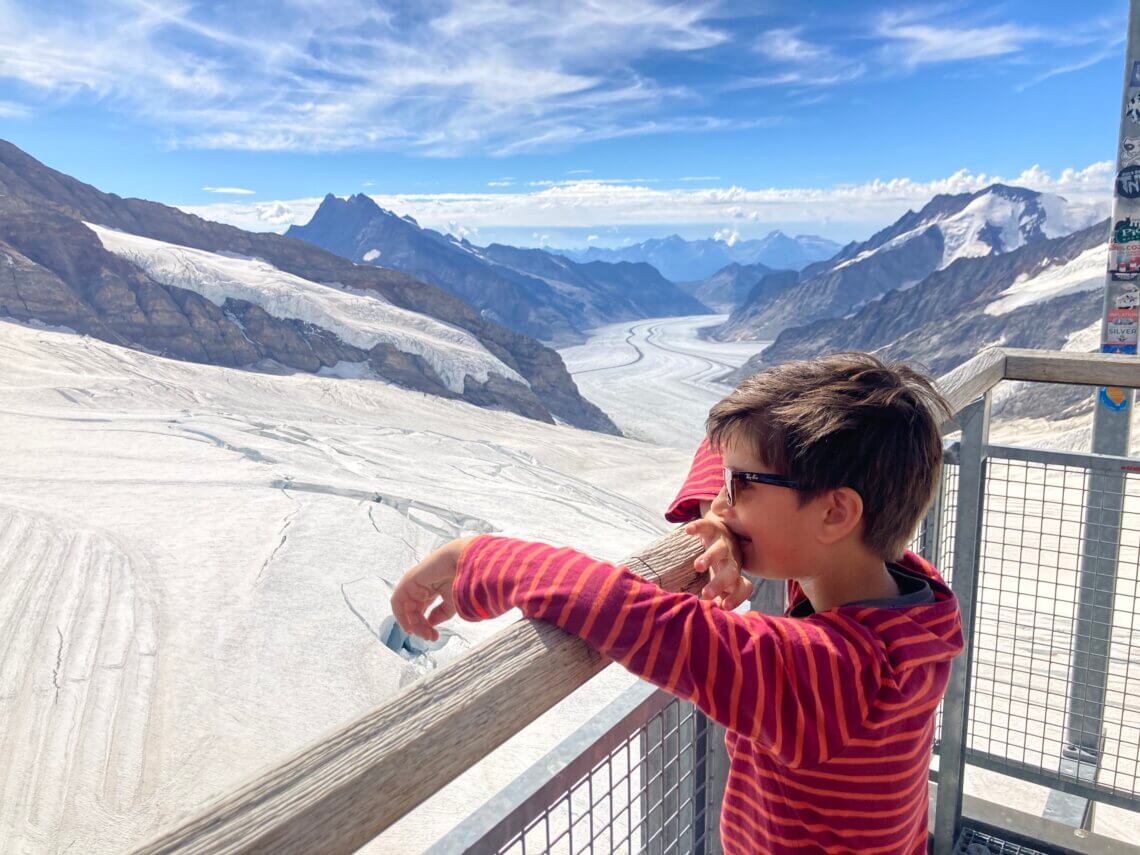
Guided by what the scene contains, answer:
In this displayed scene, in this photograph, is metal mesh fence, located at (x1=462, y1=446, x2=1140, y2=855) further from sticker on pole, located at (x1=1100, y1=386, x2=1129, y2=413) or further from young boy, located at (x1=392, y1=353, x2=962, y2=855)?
sticker on pole, located at (x1=1100, y1=386, x2=1129, y2=413)

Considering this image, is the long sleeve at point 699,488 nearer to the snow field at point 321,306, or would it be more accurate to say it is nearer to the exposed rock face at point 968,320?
the snow field at point 321,306

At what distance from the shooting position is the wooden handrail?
727mm

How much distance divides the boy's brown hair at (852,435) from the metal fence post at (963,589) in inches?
50.4

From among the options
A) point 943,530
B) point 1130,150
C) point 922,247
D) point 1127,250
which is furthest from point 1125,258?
point 922,247

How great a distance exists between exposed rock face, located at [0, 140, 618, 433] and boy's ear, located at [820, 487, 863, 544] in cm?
4212

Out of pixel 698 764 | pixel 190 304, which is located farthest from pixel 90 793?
pixel 190 304

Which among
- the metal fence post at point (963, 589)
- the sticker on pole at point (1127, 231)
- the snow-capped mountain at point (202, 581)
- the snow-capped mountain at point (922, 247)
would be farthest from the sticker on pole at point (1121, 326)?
the snow-capped mountain at point (922, 247)

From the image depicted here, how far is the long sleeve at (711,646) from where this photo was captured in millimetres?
1011

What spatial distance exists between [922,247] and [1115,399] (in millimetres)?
163364

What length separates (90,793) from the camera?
8.49m

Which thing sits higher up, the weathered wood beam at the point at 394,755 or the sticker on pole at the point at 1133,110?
the sticker on pole at the point at 1133,110

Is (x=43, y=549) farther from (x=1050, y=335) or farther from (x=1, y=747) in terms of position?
(x=1050, y=335)

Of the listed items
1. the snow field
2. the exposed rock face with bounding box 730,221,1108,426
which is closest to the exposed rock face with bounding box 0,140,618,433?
the snow field

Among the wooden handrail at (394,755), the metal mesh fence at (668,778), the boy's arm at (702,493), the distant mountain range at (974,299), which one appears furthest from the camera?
the distant mountain range at (974,299)
